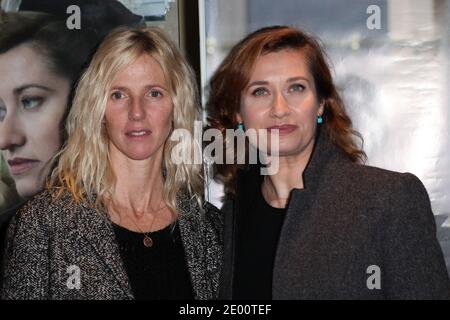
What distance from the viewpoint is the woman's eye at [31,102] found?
2496 mm

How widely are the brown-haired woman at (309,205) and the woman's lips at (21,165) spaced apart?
2.62 feet

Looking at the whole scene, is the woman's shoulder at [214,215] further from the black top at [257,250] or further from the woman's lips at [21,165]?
the woman's lips at [21,165]

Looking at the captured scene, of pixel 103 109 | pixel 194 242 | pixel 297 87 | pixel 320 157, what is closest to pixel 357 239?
pixel 320 157

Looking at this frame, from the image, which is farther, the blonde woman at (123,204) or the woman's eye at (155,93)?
the woman's eye at (155,93)

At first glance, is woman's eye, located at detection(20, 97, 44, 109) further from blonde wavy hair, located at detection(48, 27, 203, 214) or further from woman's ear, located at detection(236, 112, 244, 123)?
woman's ear, located at detection(236, 112, 244, 123)

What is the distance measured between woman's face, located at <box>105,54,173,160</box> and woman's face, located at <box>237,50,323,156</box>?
0.96ft

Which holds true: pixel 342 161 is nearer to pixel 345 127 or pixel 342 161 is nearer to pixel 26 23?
pixel 345 127

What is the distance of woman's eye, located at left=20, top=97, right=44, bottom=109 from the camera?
250cm

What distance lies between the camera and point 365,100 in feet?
8.05

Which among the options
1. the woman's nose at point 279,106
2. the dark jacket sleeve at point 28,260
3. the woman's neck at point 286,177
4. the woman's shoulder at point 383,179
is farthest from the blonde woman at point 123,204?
the woman's shoulder at point 383,179

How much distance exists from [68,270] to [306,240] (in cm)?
68

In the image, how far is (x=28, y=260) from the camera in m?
1.83

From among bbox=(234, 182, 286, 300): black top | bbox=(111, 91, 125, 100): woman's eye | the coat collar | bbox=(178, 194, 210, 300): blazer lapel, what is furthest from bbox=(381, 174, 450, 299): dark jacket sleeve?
bbox=(111, 91, 125, 100): woman's eye
